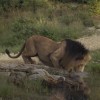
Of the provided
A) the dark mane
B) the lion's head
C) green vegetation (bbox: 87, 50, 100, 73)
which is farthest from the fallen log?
green vegetation (bbox: 87, 50, 100, 73)

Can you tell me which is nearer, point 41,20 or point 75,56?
point 75,56

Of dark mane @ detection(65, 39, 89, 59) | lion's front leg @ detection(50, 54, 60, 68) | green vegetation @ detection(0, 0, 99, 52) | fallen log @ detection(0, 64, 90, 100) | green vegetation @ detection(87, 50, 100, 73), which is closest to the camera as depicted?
fallen log @ detection(0, 64, 90, 100)

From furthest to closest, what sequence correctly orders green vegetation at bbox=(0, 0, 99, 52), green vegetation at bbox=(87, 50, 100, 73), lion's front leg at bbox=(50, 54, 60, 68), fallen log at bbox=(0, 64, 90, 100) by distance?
green vegetation at bbox=(0, 0, 99, 52)
green vegetation at bbox=(87, 50, 100, 73)
lion's front leg at bbox=(50, 54, 60, 68)
fallen log at bbox=(0, 64, 90, 100)

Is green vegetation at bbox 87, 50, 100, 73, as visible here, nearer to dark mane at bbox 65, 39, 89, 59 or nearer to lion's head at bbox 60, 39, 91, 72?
A: lion's head at bbox 60, 39, 91, 72

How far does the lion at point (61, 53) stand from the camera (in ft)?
47.3

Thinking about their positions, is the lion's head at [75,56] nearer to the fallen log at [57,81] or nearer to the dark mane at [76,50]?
the dark mane at [76,50]

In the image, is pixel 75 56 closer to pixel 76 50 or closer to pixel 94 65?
pixel 76 50

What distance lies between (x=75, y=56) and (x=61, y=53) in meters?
0.44

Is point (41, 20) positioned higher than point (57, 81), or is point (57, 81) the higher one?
point (57, 81)

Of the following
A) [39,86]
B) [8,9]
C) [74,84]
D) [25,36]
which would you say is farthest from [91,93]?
[8,9]

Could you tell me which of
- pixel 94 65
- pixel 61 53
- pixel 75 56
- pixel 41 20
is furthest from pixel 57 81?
pixel 41 20

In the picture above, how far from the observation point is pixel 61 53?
14641mm

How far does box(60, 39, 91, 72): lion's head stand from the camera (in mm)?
14391

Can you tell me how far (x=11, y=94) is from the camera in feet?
37.1
